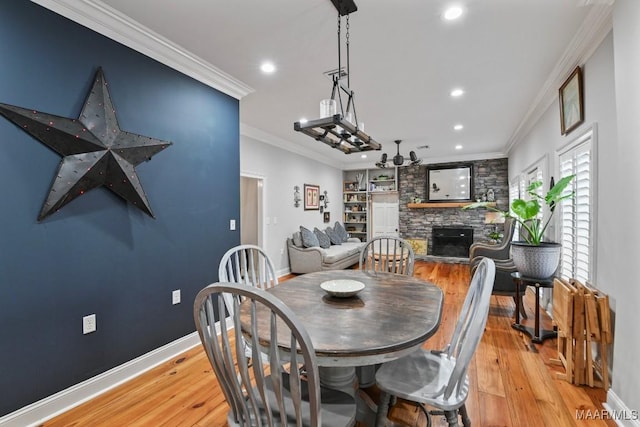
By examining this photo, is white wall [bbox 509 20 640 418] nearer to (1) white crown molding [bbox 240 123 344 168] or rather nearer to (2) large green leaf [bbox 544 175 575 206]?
(2) large green leaf [bbox 544 175 575 206]

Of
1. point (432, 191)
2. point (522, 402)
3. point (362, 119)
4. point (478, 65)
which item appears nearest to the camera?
point (522, 402)

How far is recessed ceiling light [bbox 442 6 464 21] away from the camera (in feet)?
6.60

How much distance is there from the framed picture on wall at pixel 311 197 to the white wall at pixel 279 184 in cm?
10

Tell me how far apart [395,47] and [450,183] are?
578cm

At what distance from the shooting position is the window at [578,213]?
245 cm

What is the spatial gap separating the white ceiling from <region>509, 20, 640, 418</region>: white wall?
37 centimetres

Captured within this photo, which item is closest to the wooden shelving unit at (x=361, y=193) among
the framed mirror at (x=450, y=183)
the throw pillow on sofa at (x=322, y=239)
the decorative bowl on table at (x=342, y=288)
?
the framed mirror at (x=450, y=183)

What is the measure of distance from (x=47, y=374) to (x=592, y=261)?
394 centimetres

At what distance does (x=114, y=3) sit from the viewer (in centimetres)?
198

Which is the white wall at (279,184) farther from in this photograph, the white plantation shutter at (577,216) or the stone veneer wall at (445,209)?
the white plantation shutter at (577,216)

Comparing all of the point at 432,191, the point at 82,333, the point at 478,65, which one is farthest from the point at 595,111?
the point at 432,191

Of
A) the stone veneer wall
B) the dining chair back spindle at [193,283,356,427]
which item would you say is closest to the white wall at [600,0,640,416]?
the dining chair back spindle at [193,283,356,427]

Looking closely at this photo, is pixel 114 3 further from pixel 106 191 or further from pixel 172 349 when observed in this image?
pixel 172 349

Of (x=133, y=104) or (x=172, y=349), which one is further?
(x=172, y=349)
